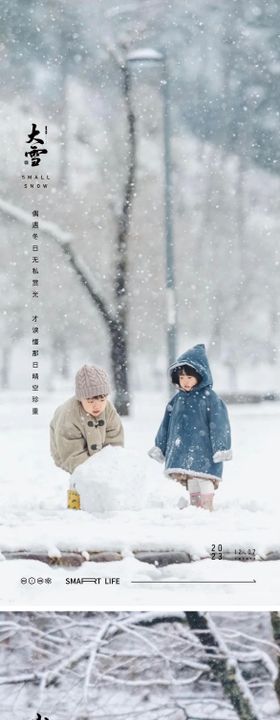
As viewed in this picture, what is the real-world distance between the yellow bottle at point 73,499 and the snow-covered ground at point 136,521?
0.02 metres

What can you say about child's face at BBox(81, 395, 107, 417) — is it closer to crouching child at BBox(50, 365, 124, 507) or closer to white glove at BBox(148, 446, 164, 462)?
crouching child at BBox(50, 365, 124, 507)

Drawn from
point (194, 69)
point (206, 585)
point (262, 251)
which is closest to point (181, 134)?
point (194, 69)

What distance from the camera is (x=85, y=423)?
2.07 metres

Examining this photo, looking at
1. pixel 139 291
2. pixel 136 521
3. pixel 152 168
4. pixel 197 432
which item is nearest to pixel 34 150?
pixel 152 168

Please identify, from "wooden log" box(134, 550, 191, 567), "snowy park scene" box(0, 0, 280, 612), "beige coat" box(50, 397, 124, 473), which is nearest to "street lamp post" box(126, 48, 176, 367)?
"snowy park scene" box(0, 0, 280, 612)

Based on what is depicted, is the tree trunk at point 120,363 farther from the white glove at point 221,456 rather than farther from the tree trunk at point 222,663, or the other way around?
the tree trunk at point 222,663

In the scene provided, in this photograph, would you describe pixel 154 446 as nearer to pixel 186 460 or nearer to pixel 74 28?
pixel 186 460

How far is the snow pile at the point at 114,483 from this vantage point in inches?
79.8

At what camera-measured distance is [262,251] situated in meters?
2.16

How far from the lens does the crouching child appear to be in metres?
2.07

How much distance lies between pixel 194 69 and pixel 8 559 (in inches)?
57.9

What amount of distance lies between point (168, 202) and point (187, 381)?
1.71ft

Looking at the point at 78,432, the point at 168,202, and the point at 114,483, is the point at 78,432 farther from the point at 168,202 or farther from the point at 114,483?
the point at 168,202

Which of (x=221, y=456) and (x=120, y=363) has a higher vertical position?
(x=120, y=363)
